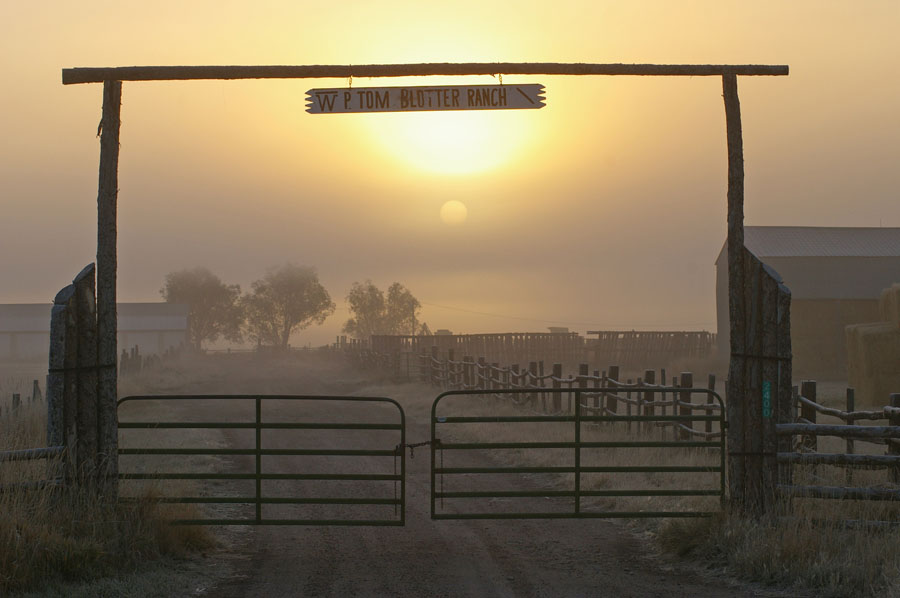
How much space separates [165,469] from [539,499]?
627cm

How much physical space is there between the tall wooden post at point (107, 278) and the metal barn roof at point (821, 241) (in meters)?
34.2

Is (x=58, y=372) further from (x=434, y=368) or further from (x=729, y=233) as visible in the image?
(x=434, y=368)

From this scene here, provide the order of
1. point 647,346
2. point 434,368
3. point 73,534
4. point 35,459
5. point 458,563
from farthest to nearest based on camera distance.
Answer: point 647,346 → point 434,368 → point 458,563 → point 35,459 → point 73,534

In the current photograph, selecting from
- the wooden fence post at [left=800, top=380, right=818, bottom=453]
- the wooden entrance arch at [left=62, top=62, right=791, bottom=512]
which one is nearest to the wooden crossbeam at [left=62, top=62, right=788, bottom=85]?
the wooden entrance arch at [left=62, top=62, right=791, bottom=512]

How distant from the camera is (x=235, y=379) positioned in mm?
53125

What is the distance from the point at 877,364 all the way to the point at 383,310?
366 feet

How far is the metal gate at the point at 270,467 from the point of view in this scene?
9.55 metres

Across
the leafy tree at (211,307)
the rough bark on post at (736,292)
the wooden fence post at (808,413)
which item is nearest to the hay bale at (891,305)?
the wooden fence post at (808,413)

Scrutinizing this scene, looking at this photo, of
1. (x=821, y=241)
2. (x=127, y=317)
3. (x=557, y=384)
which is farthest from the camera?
(x=127, y=317)

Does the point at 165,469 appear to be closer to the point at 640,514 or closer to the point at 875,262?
the point at 640,514

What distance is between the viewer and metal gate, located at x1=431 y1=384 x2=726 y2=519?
31.9ft

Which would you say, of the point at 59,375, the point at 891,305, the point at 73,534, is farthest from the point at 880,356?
the point at 73,534

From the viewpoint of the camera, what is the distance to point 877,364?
82.6 feet

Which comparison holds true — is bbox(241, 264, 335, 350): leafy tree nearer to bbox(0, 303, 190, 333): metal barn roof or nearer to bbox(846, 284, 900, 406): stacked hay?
bbox(0, 303, 190, 333): metal barn roof
